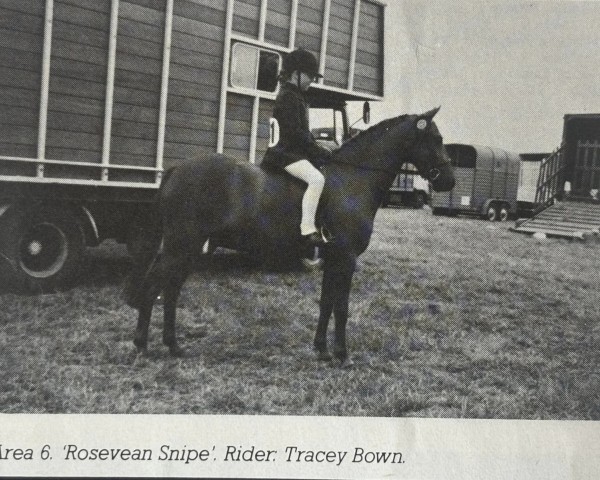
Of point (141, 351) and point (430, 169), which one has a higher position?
point (430, 169)

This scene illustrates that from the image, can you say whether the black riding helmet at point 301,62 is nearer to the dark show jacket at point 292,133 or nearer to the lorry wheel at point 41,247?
the dark show jacket at point 292,133

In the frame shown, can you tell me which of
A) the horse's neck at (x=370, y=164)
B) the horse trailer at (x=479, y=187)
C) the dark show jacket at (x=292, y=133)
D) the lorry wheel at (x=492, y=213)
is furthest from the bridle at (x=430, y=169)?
the lorry wheel at (x=492, y=213)

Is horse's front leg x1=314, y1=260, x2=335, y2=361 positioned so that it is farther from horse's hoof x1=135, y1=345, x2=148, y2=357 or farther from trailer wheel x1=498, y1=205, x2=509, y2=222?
trailer wheel x1=498, y1=205, x2=509, y2=222

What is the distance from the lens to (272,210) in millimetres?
2729

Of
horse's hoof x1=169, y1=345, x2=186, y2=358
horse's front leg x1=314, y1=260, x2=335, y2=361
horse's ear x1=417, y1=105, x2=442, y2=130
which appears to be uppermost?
horse's ear x1=417, y1=105, x2=442, y2=130

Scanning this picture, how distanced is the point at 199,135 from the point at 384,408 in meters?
2.41

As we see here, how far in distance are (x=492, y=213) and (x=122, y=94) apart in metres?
11.8

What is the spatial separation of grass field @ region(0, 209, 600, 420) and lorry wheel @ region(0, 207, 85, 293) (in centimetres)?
13

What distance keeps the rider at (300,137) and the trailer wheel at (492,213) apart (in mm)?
11749

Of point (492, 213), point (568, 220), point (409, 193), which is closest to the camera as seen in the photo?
point (568, 220)

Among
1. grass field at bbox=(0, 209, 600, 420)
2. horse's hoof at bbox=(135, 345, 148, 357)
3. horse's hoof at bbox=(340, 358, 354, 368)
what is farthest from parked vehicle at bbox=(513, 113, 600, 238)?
horse's hoof at bbox=(135, 345, 148, 357)

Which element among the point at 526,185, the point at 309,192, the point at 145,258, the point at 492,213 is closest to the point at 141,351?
the point at 145,258

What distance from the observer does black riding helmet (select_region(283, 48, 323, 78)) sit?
265 centimetres

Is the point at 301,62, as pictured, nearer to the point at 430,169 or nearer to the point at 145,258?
the point at 430,169
